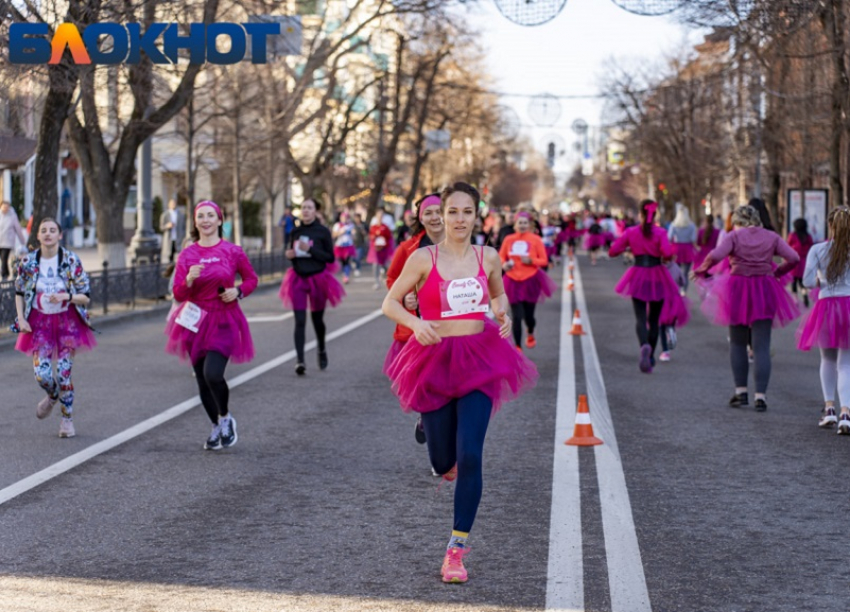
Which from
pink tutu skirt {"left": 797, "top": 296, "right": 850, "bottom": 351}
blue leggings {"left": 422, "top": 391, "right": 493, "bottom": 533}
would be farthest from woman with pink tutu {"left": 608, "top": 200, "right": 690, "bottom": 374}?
blue leggings {"left": 422, "top": 391, "right": 493, "bottom": 533}

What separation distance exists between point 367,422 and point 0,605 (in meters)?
5.96

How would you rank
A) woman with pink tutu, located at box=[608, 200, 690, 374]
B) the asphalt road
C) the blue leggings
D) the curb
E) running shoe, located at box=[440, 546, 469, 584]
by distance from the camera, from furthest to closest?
the curb
woman with pink tutu, located at box=[608, 200, 690, 374]
the blue leggings
running shoe, located at box=[440, 546, 469, 584]
the asphalt road

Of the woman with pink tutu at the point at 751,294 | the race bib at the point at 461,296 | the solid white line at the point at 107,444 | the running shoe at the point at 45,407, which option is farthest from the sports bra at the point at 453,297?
the woman with pink tutu at the point at 751,294

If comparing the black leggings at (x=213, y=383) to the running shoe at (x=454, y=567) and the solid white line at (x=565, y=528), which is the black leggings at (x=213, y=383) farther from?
the running shoe at (x=454, y=567)

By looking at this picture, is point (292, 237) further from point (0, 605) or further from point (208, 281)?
point (0, 605)

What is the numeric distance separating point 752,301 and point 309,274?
505 centimetres

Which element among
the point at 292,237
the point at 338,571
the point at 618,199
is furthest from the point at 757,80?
the point at 618,199

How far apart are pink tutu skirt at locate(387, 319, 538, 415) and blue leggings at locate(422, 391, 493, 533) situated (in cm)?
5

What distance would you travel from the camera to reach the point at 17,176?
52781 millimetres

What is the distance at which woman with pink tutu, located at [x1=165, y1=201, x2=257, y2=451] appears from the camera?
33.9 ft

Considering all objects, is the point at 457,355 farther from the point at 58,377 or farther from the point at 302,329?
the point at 302,329

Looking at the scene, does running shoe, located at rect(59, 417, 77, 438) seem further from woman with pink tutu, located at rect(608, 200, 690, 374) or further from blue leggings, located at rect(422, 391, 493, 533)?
woman with pink tutu, located at rect(608, 200, 690, 374)

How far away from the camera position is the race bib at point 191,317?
1034 centimetres

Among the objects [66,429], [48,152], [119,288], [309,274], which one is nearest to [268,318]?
[119,288]
